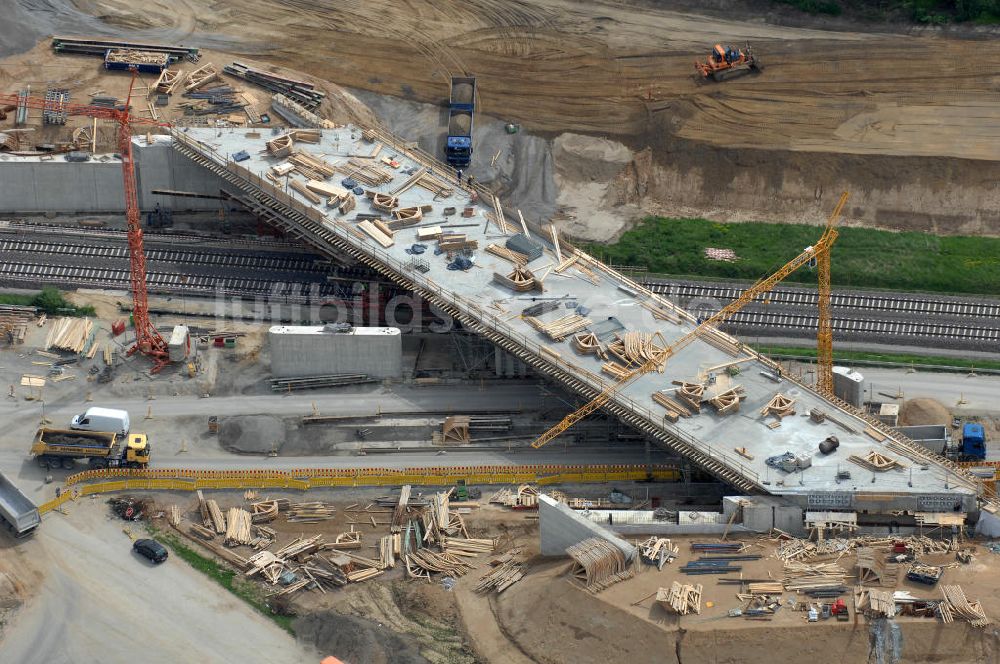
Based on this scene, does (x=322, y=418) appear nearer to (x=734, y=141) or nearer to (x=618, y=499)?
(x=618, y=499)

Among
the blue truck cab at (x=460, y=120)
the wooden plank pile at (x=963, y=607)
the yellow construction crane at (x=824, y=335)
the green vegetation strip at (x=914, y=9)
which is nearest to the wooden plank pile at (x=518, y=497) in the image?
the yellow construction crane at (x=824, y=335)

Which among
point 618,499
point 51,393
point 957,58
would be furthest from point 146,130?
point 957,58

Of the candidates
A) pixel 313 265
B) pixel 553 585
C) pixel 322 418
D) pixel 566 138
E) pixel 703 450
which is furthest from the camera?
pixel 566 138

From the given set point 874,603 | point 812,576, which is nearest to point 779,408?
point 812,576

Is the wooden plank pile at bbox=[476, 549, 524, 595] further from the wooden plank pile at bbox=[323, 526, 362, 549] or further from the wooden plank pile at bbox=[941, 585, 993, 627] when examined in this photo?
the wooden plank pile at bbox=[941, 585, 993, 627]

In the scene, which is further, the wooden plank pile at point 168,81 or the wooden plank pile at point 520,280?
the wooden plank pile at point 168,81

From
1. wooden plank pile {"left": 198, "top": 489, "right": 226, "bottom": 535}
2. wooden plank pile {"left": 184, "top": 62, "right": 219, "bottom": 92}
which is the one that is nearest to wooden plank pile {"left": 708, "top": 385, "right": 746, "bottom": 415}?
wooden plank pile {"left": 198, "top": 489, "right": 226, "bottom": 535}

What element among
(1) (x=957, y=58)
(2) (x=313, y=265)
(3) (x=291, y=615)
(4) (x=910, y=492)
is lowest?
(3) (x=291, y=615)

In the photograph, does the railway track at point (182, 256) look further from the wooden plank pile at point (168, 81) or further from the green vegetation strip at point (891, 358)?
the green vegetation strip at point (891, 358)
